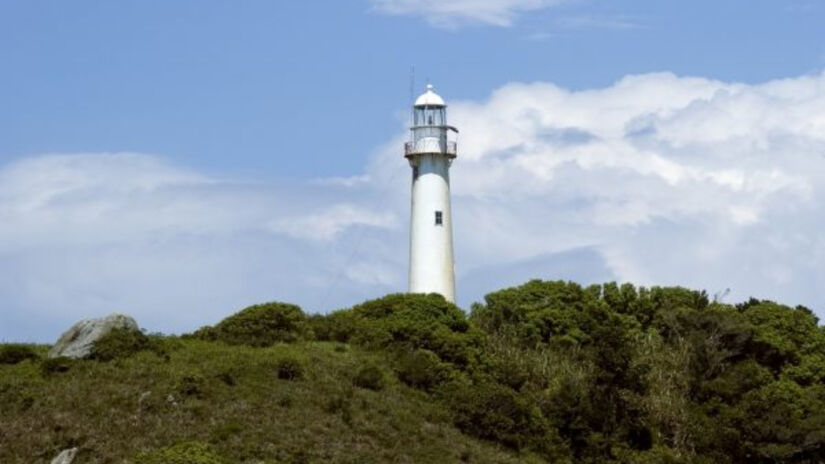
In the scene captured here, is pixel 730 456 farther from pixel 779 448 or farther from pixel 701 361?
pixel 701 361

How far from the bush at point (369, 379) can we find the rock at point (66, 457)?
13582mm

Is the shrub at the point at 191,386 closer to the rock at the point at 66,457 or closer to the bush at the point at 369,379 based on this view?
the rock at the point at 66,457

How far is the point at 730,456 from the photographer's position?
2675 inches

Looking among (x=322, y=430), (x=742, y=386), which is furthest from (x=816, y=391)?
(x=322, y=430)

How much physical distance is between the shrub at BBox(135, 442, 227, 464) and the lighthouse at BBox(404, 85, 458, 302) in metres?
29.0

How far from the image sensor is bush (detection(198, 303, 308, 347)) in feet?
232

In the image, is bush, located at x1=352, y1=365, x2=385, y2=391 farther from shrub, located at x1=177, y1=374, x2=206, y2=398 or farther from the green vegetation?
shrub, located at x1=177, y1=374, x2=206, y2=398

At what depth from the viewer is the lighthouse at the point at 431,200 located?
83812mm

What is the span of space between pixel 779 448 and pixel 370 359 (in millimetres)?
16726

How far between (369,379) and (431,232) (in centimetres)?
1865

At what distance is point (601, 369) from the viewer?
70750 mm

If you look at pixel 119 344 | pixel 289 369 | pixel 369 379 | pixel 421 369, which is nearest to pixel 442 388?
pixel 421 369

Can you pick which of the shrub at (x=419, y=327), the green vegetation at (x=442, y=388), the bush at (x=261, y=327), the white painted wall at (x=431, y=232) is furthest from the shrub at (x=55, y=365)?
the white painted wall at (x=431, y=232)

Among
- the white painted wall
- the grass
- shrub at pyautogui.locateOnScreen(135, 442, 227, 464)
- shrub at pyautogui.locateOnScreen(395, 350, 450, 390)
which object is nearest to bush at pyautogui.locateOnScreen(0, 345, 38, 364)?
the grass
